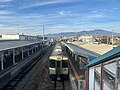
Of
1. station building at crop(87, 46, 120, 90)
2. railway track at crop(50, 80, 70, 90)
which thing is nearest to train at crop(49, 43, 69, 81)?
railway track at crop(50, 80, 70, 90)

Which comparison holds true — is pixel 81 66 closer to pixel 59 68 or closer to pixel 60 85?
pixel 60 85

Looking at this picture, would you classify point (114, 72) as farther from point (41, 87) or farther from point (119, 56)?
point (41, 87)

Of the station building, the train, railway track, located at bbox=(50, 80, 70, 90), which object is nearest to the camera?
the station building

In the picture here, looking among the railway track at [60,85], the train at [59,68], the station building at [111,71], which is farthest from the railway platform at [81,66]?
the train at [59,68]

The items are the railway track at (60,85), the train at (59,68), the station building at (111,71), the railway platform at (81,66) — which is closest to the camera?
the station building at (111,71)

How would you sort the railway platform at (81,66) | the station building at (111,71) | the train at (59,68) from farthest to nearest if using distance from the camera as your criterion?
the train at (59,68) → the railway platform at (81,66) → the station building at (111,71)

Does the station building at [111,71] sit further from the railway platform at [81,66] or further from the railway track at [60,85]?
the railway track at [60,85]

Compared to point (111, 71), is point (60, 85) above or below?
below

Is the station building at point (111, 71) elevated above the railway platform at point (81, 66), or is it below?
above

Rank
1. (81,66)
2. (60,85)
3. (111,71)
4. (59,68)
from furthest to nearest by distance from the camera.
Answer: (59,68) → (60,85) → (81,66) → (111,71)

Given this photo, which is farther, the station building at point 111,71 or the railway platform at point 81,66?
the railway platform at point 81,66

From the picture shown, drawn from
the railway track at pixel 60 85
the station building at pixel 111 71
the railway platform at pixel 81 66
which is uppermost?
the station building at pixel 111 71

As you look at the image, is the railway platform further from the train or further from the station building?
the train

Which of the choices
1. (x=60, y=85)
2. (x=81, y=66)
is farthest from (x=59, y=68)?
(x=81, y=66)
